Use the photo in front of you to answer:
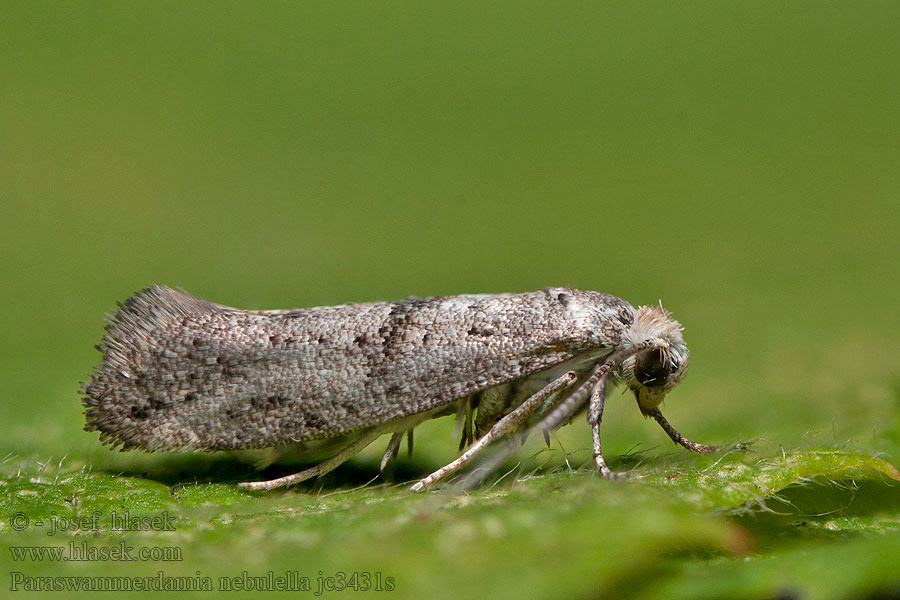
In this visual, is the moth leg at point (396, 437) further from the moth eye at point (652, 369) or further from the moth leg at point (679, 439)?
the moth leg at point (679, 439)

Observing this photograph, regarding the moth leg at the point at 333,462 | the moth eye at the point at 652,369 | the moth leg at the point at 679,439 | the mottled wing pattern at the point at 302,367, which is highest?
the mottled wing pattern at the point at 302,367

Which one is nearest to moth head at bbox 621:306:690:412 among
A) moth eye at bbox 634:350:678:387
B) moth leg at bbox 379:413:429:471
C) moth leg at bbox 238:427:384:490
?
moth eye at bbox 634:350:678:387

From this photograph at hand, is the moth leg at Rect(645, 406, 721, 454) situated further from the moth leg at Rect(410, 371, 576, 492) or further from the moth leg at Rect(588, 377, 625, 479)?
the moth leg at Rect(410, 371, 576, 492)

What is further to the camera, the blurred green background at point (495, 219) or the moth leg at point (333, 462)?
the moth leg at point (333, 462)

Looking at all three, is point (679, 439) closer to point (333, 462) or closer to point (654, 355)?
point (654, 355)

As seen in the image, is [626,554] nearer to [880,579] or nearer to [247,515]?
[880,579]

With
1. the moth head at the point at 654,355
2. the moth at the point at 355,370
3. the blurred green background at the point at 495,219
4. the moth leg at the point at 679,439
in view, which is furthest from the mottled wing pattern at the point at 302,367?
the moth leg at the point at 679,439

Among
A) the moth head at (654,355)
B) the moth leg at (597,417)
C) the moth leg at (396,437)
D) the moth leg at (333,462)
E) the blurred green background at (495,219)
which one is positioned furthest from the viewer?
the moth head at (654,355)
